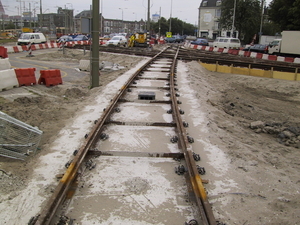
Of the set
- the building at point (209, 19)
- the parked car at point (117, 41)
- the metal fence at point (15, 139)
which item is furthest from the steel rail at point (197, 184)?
the building at point (209, 19)

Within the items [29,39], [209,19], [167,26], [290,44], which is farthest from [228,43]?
[167,26]

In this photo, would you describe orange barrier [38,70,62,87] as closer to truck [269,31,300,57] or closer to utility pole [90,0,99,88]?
utility pole [90,0,99,88]

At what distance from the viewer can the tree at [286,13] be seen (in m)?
32.2

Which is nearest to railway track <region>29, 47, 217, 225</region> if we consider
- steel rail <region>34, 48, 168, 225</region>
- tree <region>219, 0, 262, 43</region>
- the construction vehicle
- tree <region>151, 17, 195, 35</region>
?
steel rail <region>34, 48, 168, 225</region>

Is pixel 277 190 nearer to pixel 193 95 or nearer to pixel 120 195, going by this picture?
pixel 120 195

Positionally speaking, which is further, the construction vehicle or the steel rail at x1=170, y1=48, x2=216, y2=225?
the construction vehicle

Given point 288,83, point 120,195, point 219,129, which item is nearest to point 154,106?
point 219,129

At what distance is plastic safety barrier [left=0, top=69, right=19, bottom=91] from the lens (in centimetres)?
981

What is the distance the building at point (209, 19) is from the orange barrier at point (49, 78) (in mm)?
77774

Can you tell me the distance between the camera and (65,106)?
8.68 meters

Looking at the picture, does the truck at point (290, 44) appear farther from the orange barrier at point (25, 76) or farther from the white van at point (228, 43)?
Result: the orange barrier at point (25, 76)

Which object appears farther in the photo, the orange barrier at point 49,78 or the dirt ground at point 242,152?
the orange barrier at point 49,78

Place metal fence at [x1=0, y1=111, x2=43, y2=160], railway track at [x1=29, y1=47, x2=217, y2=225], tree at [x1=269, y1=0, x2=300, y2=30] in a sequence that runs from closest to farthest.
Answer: railway track at [x1=29, y1=47, x2=217, y2=225]
metal fence at [x1=0, y1=111, x2=43, y2=160]
tree at [x1=269, y1=0, x2=300, y2=30]

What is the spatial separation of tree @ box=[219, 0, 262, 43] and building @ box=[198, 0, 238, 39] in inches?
1050
